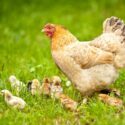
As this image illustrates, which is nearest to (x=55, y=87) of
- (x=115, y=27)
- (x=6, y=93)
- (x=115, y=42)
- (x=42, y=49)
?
(x=6, y=93)

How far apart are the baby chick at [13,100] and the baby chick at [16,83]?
0.42 m

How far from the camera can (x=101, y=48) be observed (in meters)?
7.81

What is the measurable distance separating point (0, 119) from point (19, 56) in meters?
3.70

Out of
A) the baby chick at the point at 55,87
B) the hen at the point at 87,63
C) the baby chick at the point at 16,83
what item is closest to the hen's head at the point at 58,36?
the hen at the point at 87,63

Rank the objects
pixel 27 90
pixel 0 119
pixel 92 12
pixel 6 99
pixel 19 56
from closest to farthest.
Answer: pixel 0 119 → pixel 6 99 → pixel 27 90 → pixel 19 56 → pixel 92 12

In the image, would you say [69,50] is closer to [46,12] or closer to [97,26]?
[97,26]

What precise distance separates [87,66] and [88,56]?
0.12 m

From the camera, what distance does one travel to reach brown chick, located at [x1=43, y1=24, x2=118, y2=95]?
7.62 metres

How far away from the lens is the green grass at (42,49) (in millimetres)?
7066

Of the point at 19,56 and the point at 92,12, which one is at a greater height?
the point at 92,12

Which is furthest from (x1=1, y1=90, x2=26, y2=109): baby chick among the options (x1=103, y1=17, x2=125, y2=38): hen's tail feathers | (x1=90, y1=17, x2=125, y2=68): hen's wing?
(x1=103, y1=17, x2=125, y2=38): hen's tail feathers

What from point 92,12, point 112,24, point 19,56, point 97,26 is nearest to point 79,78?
point 112,24

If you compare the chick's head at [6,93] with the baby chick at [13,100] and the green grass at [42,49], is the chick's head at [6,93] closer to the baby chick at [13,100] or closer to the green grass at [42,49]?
the baby chick at [13,100]

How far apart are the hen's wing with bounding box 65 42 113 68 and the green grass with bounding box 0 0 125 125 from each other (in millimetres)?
448
